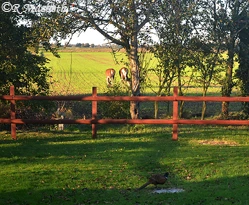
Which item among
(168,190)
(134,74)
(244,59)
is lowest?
(168,190)

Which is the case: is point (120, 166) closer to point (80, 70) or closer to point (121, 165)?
point (121, 165)

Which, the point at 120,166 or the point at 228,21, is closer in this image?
the point at 120,166

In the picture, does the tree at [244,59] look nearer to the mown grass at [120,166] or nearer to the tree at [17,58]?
the mown grass at [120,166]

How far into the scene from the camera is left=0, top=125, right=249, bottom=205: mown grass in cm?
706

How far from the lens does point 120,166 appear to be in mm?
9094

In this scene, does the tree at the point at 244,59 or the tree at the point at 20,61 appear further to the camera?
the tree at the point at 244,59

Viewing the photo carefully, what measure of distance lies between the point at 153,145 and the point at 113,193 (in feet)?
13.5

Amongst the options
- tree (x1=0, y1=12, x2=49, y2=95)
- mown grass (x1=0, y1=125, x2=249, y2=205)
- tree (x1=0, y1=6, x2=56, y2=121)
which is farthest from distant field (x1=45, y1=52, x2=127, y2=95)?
mown grass (x1=0, y1=125, x2=249, y2=205)

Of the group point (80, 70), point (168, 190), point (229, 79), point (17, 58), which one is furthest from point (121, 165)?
point (80, 70)

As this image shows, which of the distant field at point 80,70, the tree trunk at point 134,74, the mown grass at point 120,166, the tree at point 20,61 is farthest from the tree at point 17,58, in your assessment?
the distant field at point 80,70

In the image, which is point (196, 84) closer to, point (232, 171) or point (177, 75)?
point (177, 75)

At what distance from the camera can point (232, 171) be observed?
341 inches

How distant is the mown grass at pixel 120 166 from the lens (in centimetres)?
706

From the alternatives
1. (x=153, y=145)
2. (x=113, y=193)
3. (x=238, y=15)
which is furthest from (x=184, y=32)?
(x=113, y=193)
